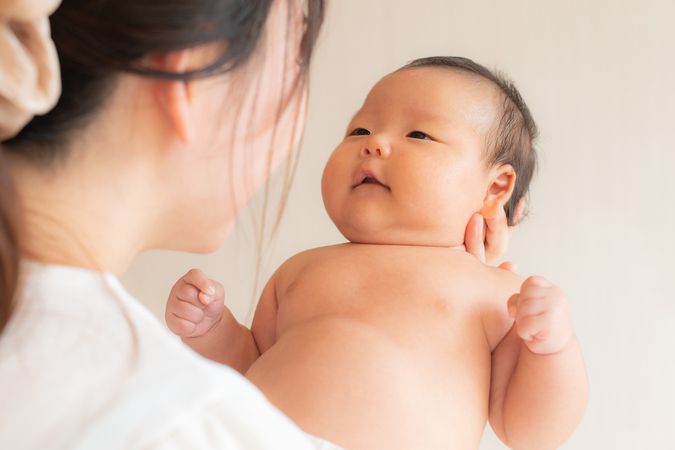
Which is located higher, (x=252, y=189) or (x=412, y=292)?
(x=252, y=189)

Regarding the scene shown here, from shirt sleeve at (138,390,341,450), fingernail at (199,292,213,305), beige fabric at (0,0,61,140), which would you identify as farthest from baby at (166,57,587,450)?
beige fabric at (0,0,61,140)

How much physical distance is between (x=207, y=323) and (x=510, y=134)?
0.44 m

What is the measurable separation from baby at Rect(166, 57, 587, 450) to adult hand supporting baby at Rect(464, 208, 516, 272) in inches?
0.6

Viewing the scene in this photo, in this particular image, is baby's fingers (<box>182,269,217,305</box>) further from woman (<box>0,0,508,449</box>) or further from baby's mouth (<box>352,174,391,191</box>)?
woman (<box>0,0,508,449</box>)

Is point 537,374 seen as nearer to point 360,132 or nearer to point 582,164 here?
point 360,132

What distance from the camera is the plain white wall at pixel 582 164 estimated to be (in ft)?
5.14

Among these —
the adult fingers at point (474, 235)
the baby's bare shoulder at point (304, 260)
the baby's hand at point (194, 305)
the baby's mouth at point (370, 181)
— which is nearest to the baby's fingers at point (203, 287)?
the baby's hand at point (194, 305)

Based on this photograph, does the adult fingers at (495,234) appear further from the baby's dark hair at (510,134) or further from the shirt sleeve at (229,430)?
the shirt sleeve at (229,430)

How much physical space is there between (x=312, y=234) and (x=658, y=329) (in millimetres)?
643

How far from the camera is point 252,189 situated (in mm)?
642

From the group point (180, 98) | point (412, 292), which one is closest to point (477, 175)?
point (412, 292)

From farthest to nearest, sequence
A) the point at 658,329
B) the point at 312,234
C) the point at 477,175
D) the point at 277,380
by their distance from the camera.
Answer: the point at 312,234
the point at 658,329
the point at 477,175
the point at 277,380

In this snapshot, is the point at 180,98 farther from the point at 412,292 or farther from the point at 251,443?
the point at 412,292

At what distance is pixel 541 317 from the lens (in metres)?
0.87
